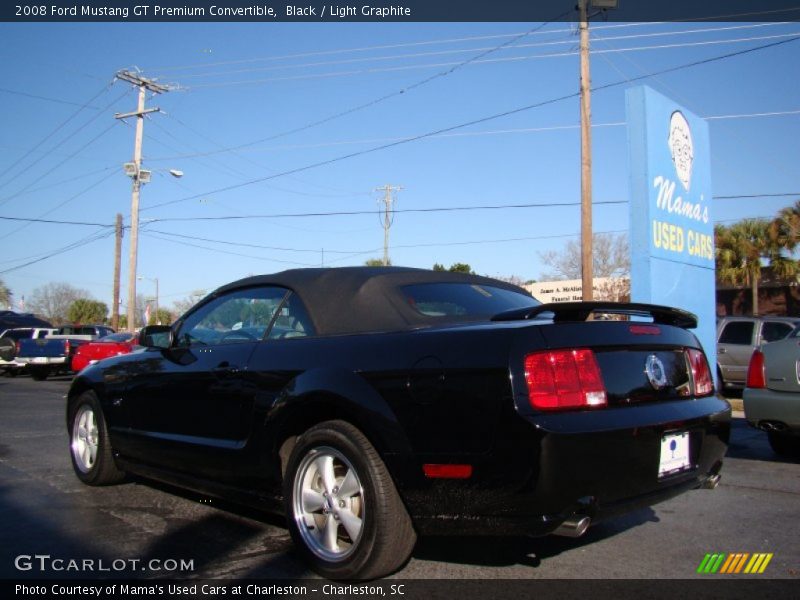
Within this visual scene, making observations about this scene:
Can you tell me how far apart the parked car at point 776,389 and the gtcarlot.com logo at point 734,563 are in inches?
99.2

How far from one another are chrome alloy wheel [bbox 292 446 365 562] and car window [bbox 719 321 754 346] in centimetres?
1202

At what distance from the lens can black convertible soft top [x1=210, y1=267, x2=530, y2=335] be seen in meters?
3.46

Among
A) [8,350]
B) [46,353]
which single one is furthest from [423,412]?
[8,350]

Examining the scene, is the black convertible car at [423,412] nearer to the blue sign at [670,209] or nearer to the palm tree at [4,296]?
the blue sign at [670,209]

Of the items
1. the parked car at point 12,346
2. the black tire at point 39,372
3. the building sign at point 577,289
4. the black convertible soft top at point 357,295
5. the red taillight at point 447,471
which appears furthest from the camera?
the building sign at point 577,289

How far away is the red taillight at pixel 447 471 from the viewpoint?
9.04ft

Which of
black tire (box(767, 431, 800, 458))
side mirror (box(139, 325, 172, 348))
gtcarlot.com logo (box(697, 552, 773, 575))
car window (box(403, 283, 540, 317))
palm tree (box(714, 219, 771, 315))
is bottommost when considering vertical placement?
gtcarlot.com logo (box(697, 552, 773, 575))

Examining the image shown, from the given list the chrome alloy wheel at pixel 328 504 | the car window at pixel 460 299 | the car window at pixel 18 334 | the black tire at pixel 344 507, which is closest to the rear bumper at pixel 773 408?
the car window at pixel 460 299

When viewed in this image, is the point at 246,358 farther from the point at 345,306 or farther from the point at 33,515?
the point at 33,515

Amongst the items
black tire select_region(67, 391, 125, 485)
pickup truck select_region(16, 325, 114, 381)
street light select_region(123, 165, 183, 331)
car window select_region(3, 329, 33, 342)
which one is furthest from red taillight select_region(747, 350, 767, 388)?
street light select_region(123, 165, 183, 331)

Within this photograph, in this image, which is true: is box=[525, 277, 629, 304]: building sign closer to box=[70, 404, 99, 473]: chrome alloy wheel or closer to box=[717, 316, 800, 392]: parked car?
box=[717, 316, 800, 392]: parked car

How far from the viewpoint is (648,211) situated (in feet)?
34.1

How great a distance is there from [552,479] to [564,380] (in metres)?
0.40

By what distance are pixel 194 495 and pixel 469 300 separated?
2.43 metres
